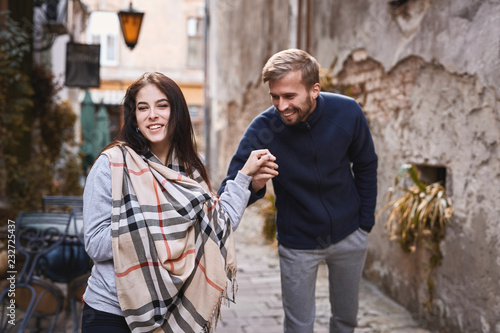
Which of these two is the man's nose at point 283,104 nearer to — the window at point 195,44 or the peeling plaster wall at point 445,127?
the peeling plaster wall at point 445,127

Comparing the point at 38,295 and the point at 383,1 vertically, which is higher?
the point at 383,1

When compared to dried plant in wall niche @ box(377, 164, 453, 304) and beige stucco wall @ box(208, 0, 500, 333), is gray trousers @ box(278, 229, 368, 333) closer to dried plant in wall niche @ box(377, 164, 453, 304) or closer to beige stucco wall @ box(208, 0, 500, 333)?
beige stucco wall @ box(208, 0, 500, 333)

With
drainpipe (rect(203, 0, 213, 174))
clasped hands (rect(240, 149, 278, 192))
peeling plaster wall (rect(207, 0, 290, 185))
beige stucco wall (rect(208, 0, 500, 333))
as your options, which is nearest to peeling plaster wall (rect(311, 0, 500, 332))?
beige stucco wall (rect(208, 0, 500, 333))

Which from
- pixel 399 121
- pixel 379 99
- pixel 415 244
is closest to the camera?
pixel 415 244

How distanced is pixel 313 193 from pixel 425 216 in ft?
5.09

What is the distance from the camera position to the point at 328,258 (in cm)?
293

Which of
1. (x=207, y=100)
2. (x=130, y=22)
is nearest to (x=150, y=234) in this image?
(x=130, y=22)

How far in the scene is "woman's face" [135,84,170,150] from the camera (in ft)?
6.98

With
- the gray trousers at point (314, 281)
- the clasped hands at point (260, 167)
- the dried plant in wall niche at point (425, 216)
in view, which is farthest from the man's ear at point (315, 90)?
the dried plant in wall niche at point (425, 216)

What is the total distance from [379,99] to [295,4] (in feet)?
11.0

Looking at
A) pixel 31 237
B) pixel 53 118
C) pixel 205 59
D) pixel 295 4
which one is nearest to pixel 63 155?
pixel 53 118

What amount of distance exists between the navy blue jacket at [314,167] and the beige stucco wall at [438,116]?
1.01 meters

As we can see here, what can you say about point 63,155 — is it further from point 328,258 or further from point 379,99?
point 328,258

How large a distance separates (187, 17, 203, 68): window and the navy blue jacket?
21.8 meters
